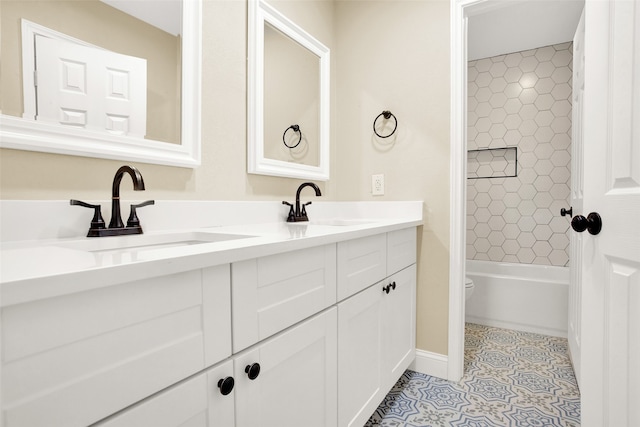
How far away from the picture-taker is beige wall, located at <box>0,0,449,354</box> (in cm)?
139

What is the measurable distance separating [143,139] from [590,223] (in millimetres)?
1410

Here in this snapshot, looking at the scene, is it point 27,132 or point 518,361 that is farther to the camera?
point 518,361

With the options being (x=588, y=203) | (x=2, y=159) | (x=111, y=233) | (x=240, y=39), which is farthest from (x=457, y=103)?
(x=2, y=159)

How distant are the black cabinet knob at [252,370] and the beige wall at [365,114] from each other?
708 mm

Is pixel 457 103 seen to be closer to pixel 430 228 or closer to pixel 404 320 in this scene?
pixel 430 228

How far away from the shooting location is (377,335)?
4.70 feet

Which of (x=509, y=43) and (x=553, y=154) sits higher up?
(x=509, y=43)

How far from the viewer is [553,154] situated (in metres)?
2.97

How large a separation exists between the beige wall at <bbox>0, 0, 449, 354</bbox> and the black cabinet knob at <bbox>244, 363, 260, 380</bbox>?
2.32 feet

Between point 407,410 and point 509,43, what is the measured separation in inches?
115

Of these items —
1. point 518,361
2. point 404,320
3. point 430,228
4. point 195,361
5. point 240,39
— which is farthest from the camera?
point 518,361

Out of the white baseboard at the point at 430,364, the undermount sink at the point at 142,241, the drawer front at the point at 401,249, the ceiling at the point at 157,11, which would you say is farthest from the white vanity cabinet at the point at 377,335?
the ceiling at the point at 157,11

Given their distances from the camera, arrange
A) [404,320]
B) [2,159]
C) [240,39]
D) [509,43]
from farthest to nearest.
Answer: [509,43] < [404,320] < [240,39] < [2,159]

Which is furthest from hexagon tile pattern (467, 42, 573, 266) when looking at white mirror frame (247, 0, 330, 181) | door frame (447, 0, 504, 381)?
white mirror frame (247, 0, 330, 181)
